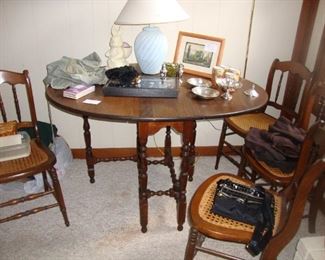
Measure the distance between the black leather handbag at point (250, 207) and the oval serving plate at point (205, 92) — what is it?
0.45 m

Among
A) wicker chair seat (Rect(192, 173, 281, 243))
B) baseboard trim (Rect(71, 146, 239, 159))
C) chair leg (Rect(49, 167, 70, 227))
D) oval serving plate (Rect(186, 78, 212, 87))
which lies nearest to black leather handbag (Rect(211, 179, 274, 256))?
wicker chair seat (Rect(192, 173, 281, 243))

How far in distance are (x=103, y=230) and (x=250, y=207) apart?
92cm

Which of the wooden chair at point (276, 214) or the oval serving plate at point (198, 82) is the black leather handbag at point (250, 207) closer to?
the wooden chair at point (276, 214)

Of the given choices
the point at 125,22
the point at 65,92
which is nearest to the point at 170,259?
the point at 65,92

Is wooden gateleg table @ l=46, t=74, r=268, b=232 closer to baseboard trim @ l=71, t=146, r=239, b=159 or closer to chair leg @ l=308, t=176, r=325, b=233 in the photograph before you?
chair leg @ l=308, t=176, r=325, b=233

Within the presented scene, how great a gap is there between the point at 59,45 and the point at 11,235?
125 centimetres

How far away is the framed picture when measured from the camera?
→ 1.81m

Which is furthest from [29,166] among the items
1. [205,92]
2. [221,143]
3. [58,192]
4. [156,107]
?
[221,143]

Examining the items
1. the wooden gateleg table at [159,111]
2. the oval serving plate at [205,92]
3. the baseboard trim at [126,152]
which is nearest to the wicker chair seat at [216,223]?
A: the wooden gateleg table at [159,111]

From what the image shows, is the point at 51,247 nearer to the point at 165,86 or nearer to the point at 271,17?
the point at 165,86

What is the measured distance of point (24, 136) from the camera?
1685mm

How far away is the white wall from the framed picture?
26cm

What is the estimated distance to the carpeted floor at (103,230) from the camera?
1608 millimetres

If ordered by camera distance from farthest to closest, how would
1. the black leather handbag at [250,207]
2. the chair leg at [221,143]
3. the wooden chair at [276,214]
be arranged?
the chair leg at [221,143] < the black leather handbag at [250,207] < the wooden chair at [276,214]
